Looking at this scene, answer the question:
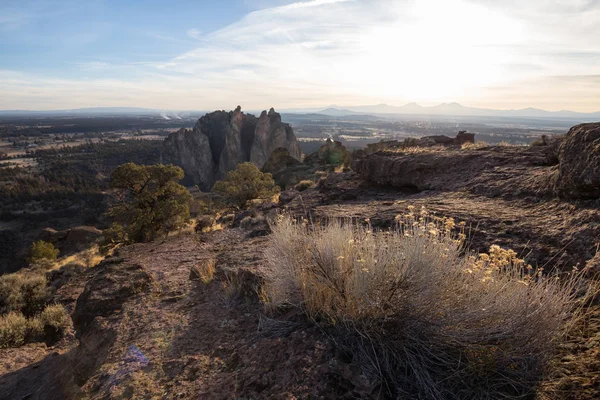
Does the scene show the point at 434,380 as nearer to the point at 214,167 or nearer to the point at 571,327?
the point at 571,327

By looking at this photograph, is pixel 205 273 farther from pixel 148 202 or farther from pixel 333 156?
pixel 333 156

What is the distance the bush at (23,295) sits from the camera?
8062 millimetres

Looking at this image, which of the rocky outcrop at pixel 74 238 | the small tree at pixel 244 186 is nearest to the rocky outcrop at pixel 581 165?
the small tree at pixel 244 186

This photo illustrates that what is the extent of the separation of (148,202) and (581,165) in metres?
14.5

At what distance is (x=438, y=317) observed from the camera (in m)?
2.41

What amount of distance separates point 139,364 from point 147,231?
11747 mm

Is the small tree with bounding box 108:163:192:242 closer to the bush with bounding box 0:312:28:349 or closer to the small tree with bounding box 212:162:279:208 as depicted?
the small tree with bounding box 212:162:279:208

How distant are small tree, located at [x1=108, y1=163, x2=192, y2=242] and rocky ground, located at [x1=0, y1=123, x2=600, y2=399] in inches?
256

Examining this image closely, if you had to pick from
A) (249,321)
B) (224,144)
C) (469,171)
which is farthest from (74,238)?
(224,144)

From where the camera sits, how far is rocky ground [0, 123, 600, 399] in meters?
2.26

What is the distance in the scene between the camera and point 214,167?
7100cm

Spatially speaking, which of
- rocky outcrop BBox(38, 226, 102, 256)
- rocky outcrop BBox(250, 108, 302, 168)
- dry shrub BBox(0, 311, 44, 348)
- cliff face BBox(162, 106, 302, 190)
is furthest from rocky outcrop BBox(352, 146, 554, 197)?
rocky outcrop BBox(250, 108, 302, 168)

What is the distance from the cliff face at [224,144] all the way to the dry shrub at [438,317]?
6294 centimetres

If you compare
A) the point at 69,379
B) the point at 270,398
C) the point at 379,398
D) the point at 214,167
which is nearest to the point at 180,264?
the point at 69,379
